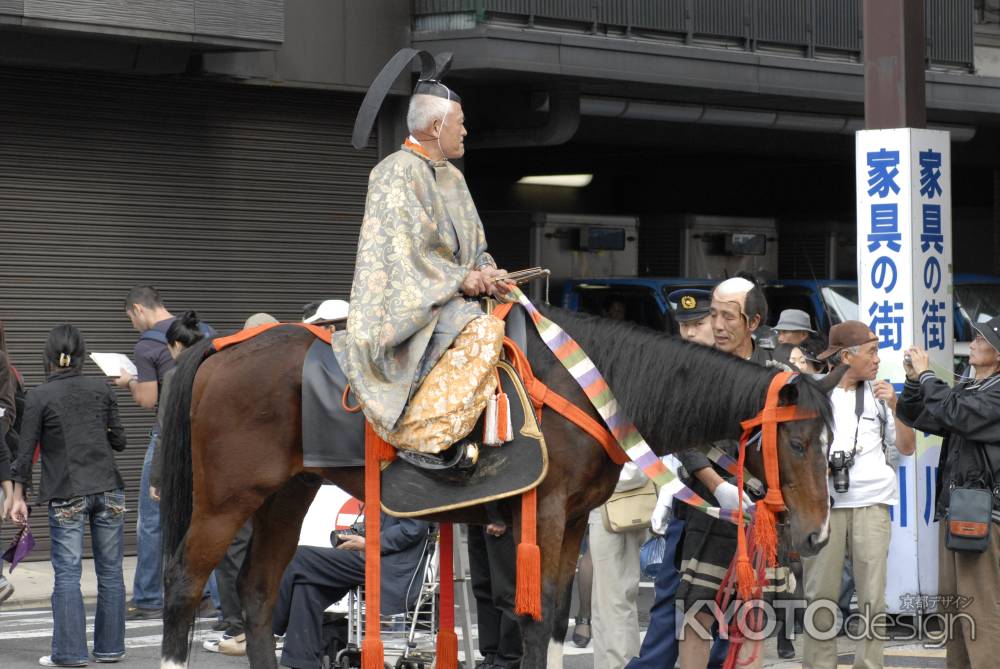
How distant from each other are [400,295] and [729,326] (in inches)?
65.1

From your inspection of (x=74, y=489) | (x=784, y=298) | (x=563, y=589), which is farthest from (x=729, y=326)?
(x=784, y=298)

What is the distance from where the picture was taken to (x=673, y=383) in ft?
20.3

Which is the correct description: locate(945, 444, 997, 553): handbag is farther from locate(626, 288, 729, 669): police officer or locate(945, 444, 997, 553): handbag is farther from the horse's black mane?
the horse's black mane

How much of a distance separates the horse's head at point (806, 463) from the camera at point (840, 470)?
6.60 feet

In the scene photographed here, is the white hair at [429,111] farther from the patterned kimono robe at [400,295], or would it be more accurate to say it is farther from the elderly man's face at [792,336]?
the elderly man's face at [792,336]

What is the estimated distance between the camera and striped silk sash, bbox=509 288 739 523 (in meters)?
6.16

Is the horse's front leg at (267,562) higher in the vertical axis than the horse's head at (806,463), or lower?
lower

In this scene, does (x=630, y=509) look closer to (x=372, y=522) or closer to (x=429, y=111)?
(x=372, y=522)

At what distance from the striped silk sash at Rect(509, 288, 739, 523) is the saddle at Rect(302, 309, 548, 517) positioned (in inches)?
5.3

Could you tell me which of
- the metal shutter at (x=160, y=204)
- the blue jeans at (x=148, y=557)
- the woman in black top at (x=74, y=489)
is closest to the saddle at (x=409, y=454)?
the woman in black top at (x=74, y=489)

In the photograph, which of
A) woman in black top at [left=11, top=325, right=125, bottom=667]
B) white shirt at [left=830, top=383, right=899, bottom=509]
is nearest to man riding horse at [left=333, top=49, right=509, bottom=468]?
white shirt at [left=830, top=383, right=899, bottom=509]

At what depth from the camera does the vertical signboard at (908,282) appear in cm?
921

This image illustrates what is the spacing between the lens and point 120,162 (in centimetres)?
1385

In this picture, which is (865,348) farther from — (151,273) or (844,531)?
(151,273)
